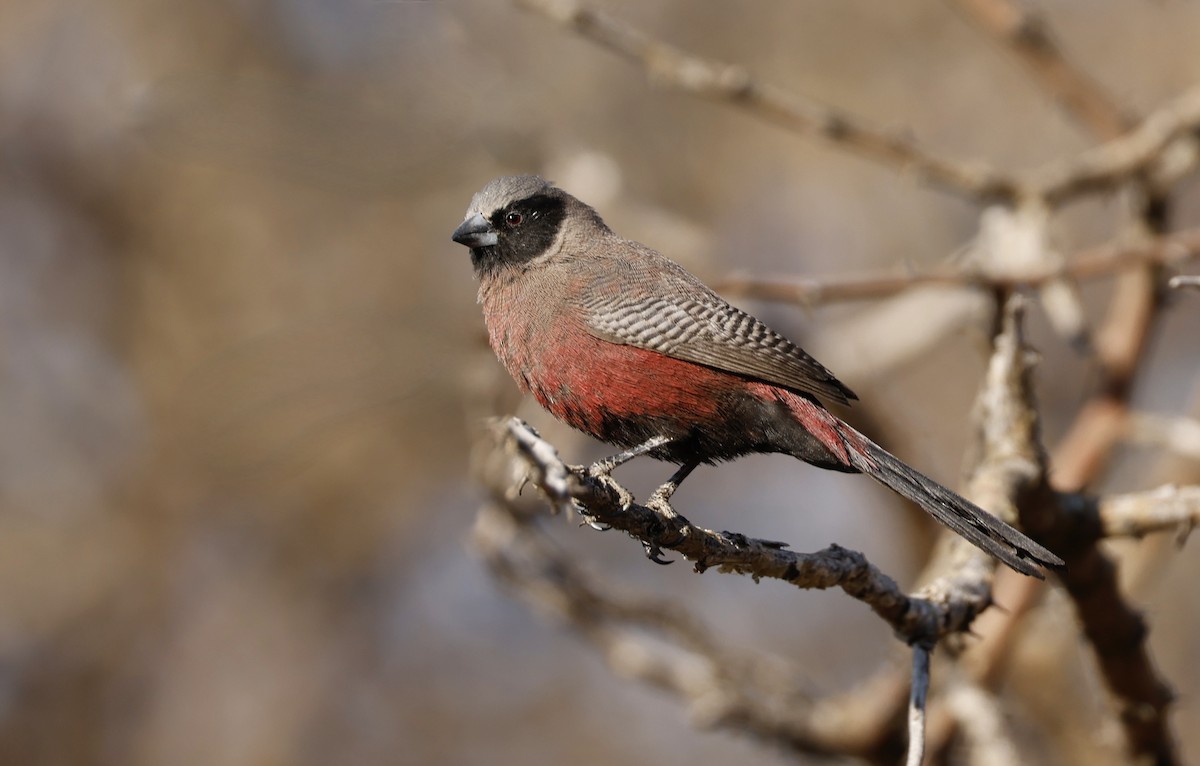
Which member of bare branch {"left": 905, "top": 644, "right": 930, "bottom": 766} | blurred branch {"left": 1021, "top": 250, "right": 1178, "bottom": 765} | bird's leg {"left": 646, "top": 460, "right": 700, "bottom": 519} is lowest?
bare branch {"left": 905, "top": 644, "right": 930, "bottom": 766}

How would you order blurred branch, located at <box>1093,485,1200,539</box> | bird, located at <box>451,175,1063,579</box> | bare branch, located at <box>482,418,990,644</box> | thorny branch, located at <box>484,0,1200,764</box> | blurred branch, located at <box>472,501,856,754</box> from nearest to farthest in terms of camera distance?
bare branch, located at <box>482,418,990,644</box> < blurred branch, located at <box>1093,485,1200,539</box> < thorny branch, located at <box>484,0,1200,764</box> < bird, located at <box>451,175,1063,579</box> < blurred branch, located at <box>472,501,856,754</box>

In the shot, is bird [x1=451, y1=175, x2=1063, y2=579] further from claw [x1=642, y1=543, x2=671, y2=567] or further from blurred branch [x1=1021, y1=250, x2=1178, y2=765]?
blurred branch [x1=1021, y1=250, x2=1178, y2=765]

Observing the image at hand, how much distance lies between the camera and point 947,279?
4.01 m

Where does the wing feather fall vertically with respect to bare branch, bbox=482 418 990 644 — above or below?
above

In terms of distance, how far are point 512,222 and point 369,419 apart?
3.93 metres

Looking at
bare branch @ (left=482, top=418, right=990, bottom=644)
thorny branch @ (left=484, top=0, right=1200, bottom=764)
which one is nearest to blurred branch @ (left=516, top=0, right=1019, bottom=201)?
Result: thorny branch @ (left=484, top=0, right=1200, bottom=764)

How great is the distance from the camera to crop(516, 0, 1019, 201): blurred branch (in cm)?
465

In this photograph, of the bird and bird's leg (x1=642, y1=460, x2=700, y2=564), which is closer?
bird's leg (x1=642, y1=460, x2=700, y2=564)

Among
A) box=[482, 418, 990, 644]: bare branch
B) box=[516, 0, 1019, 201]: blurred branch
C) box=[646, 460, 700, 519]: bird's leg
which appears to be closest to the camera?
box=[482, 418, 990, 644]: bare branch

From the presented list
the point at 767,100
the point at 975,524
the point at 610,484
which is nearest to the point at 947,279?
the point at 767,100

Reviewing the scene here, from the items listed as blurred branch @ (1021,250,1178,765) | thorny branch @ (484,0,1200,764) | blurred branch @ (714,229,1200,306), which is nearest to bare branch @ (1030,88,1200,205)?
thorny branch @ (484,0,1200,764)

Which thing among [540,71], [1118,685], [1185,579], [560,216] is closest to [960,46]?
[540,71]

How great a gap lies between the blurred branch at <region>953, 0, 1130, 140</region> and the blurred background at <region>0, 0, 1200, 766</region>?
2.96 m

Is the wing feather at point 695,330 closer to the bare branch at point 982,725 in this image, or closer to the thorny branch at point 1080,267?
the thorny branch at point 1080,267
